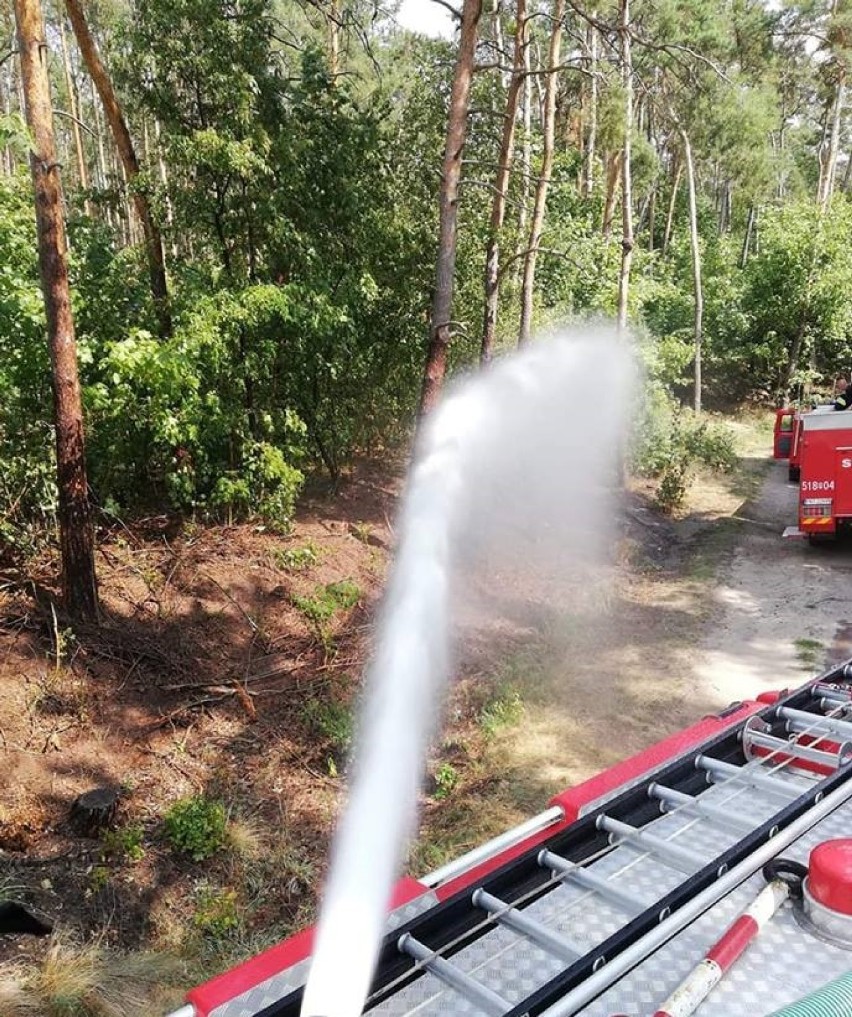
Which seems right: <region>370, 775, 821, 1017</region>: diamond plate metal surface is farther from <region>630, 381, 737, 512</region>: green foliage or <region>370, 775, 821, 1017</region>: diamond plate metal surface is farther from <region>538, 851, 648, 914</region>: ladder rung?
<region>630, 381, 737, 512</region>: green foliage

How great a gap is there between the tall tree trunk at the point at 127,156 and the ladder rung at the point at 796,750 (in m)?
7.52

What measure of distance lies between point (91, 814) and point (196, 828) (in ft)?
2.54

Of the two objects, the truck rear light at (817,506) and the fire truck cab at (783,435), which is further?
the fire truck cab at (783,435)

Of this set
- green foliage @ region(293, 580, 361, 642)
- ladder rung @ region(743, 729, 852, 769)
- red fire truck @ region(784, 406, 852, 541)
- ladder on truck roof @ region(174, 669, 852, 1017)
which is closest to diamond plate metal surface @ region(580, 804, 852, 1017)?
ladder on truck roof @ region(174, 669, 852, 1017)

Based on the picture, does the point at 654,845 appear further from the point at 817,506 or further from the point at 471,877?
the point at 817,506

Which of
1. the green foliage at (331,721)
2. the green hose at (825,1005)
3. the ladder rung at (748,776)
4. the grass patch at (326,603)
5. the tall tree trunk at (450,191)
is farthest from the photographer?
the grass patch at (326,603)

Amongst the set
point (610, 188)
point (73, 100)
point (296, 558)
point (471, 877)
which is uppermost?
point (73, 100)

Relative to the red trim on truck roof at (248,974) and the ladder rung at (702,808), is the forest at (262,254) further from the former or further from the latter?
the ladder rung at (702,808)

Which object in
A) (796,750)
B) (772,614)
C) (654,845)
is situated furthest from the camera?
(772,614)

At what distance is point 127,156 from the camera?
940 centimetres

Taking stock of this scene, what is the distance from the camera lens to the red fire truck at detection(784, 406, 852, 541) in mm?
11430

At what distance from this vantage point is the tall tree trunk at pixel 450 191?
8938 mm

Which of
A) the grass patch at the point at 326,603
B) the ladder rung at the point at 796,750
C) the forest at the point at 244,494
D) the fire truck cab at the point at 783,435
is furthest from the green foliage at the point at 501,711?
the fire truck cab at the point at 783,435

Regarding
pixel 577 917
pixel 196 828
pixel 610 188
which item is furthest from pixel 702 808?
pixel 610 188
